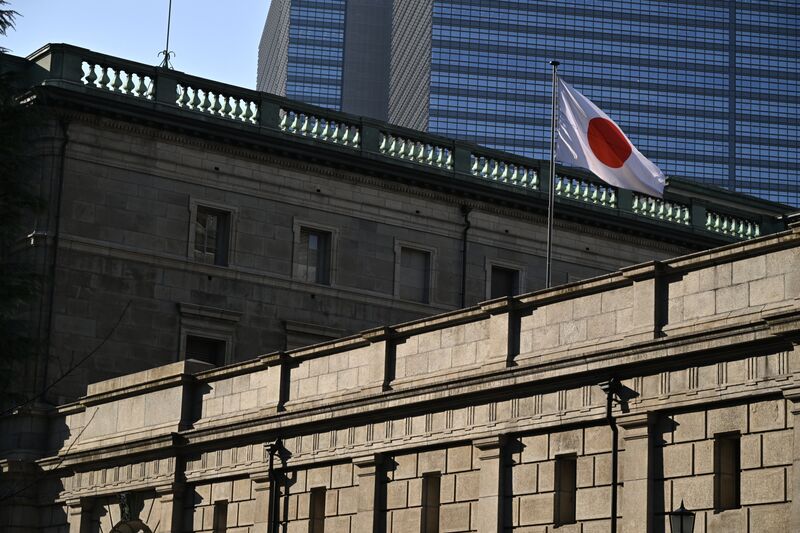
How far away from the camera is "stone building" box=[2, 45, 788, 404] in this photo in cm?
5100

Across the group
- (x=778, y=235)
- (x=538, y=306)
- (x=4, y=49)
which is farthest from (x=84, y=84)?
(x=778, y=235)

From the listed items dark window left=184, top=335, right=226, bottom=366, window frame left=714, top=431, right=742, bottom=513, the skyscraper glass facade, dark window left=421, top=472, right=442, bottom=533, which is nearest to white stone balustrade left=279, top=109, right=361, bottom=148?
dark window left=184, top=335, right=226, bottom=366

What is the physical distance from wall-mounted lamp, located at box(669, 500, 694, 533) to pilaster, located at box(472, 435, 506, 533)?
5372mm

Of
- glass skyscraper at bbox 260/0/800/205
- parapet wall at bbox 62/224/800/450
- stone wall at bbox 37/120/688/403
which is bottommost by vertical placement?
parapet wall at bbox 62/224/800/450

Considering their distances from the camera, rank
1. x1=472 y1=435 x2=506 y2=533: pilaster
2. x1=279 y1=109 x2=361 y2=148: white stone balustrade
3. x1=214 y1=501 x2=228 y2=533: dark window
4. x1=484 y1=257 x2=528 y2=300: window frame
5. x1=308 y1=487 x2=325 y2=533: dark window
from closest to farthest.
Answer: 1. x1=472 y1=435 x2=506 y2=533: pilaster
2. x1=308 y1=487 x2=325 y2=533: dark window
3. x1=214 y1=501 x2=228 y2=533: dark window
4. x1=279 y1=109 x2=361 y2=148: white stone balustrade
5. x1=484 y1=257 x2=528 y2=300: window frame

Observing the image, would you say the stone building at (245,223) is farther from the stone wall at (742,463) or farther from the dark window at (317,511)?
the stone wall at (742,463)

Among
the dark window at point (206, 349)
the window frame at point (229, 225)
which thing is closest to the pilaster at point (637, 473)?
the dark window at point (206, 349)

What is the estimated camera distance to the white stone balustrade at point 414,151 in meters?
57.5

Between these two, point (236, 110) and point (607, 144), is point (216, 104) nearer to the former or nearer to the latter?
point (236, 110)

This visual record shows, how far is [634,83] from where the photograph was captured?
178750 mm

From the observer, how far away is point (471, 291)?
57750 mm

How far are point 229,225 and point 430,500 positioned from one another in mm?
19292

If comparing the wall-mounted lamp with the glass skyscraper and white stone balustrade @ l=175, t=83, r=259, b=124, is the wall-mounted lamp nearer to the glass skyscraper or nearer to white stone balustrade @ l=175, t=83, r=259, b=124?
white stone balustrade @ l=175, t=83, r=259, b=124

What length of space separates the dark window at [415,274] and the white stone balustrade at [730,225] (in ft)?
40.0
